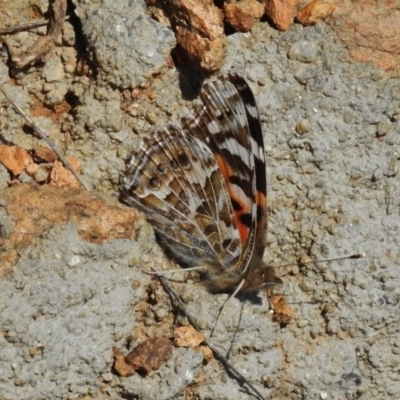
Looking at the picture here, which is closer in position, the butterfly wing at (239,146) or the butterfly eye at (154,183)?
the butterfly wing at (239,146)

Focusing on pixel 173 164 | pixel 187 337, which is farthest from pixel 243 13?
pixel 187 337

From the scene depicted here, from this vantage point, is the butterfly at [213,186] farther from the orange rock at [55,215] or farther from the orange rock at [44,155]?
the orange rock at [44,155]

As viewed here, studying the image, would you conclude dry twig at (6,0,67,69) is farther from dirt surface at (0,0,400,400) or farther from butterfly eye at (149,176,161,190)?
butterfly eye at (149,176,161,190)

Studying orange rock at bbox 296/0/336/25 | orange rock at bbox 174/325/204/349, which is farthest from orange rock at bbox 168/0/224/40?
orange rock at bbox 174/325/204/349

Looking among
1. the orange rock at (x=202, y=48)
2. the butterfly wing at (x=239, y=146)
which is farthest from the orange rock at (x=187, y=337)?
the orange rock at (x=202, y=48)

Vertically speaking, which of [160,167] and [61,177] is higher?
[160,167]

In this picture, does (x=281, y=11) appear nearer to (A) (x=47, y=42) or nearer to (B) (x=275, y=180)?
(B) (x=275, y=180)
